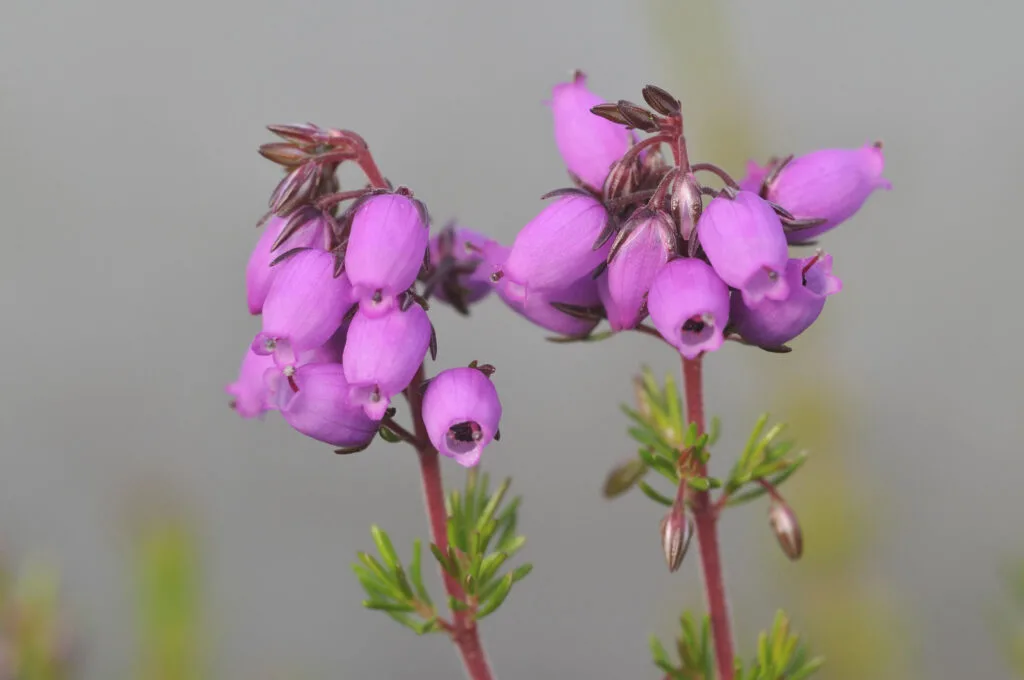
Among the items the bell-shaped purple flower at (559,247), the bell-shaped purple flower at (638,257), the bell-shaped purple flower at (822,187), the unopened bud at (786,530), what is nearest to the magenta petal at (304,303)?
the bell-shaped purple flower at (559,247)

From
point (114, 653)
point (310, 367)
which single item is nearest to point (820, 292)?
point (310, 367)

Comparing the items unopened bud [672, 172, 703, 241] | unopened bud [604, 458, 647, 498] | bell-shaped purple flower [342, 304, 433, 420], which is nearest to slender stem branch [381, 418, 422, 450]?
bell-shaped purple flower [342, 304, 433, 420]

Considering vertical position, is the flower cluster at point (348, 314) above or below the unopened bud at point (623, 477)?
above

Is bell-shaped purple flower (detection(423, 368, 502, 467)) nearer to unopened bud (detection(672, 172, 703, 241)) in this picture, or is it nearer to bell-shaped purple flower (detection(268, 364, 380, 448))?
bell-shaped purple flower (detection(268, 364, 380, 448))

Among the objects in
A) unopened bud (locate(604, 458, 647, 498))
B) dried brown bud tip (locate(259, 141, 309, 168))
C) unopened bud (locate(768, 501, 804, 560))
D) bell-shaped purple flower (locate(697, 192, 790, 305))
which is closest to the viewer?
bell-shaped purple flower (locate(697, 192, 790, 305))

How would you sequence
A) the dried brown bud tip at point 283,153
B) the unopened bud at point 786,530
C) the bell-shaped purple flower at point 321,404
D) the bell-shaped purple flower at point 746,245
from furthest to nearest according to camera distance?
the unopened bud at point 786,530
the dried brown bud tip at point 283,153
the bell-shaped purple flower at point 321,404
the bell-shaped purple flower at point 746,245

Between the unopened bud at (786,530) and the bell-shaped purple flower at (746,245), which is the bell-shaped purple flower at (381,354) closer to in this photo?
the bell-shaped purple flower at (746,245)
